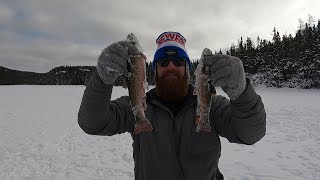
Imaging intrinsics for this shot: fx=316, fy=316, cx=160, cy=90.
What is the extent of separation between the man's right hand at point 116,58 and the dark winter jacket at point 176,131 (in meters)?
0.17

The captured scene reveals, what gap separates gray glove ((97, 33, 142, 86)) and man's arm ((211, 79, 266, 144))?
84 cm

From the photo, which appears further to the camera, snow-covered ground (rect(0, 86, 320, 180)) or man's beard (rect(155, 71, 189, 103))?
snow-covered ground (rect(0, 86, 320, 180))

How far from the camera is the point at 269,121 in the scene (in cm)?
1658

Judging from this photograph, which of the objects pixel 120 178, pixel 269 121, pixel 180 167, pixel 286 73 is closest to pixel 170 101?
pixel 180 167

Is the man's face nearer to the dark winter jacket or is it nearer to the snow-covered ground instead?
the dark winter jacket

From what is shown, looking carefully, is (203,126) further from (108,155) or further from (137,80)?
(108,155)

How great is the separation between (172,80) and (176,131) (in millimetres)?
428

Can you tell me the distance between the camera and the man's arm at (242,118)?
2326 mm

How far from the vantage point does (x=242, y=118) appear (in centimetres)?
239

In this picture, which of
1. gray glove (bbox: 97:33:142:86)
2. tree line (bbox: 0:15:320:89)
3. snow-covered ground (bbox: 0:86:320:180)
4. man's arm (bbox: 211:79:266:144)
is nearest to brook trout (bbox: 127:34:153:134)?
gray glove (bbox: 97:33:142:86)

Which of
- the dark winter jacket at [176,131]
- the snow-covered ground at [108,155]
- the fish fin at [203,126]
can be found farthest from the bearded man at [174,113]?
the snow-covered ground at [108,155]

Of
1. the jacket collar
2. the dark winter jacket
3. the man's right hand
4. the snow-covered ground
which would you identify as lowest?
the snow-covered ground

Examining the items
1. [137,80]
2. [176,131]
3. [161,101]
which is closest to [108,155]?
[161,101]

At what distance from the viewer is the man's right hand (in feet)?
7.16
